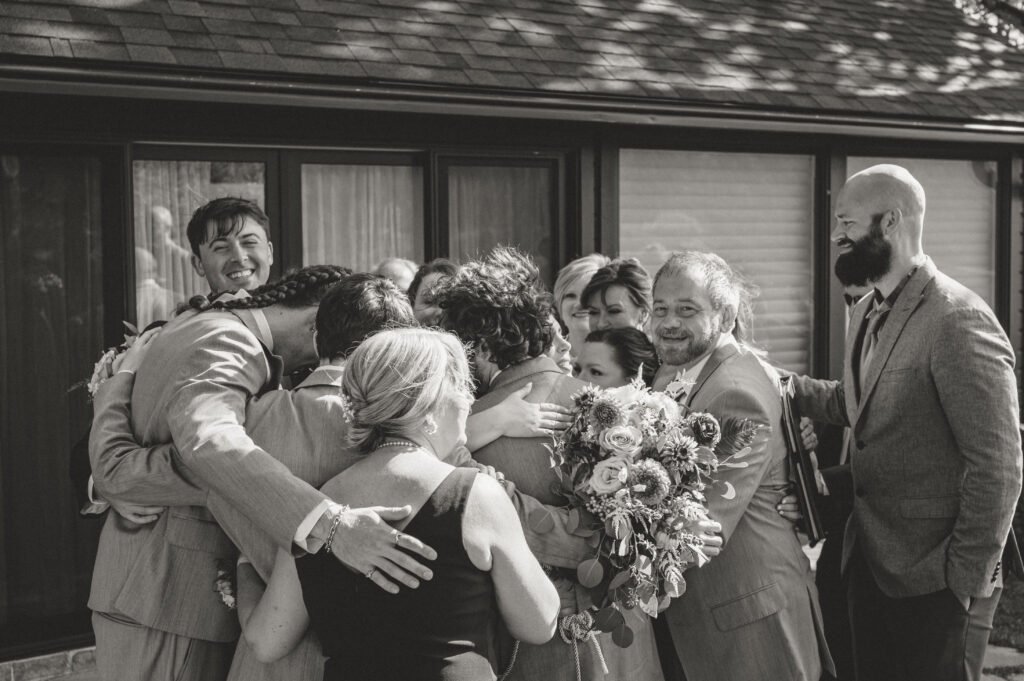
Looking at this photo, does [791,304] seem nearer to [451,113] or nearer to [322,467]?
[451,113]

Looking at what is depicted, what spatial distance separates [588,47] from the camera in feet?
23.3

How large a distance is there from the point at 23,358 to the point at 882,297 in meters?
4.47

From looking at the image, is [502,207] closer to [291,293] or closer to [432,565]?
[291,293]

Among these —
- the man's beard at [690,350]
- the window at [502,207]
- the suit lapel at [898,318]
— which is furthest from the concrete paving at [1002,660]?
the window at [502,207]

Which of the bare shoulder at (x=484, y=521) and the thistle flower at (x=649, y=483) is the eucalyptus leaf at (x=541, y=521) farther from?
the bare shoulder at (x=484, y=521)

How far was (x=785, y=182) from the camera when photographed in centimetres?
833

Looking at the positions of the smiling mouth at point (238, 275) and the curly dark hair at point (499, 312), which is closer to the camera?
the curly dark hair at point (499, 312)

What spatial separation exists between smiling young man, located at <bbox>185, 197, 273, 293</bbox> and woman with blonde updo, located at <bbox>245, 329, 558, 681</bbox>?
181 cm

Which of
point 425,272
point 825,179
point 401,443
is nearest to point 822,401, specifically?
point 425,272

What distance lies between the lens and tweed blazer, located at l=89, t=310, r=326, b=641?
9.75 feet

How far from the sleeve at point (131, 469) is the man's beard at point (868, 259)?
8.27 feet

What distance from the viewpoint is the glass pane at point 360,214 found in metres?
6.52

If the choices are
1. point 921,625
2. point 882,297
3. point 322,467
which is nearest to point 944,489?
point 921,625

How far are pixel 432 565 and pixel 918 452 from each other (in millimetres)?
2151
